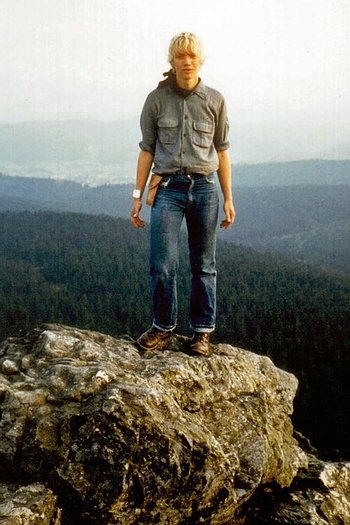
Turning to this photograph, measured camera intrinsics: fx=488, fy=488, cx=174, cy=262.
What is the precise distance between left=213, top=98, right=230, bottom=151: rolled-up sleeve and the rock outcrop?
340cm

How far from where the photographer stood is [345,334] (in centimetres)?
12269

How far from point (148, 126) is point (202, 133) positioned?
0.83m

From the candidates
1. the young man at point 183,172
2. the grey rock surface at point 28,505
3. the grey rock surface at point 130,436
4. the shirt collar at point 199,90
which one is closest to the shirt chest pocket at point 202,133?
the young man at point 183,172

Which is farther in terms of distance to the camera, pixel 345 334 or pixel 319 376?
pixel 345 334

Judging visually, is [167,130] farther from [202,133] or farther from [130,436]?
[130,436]

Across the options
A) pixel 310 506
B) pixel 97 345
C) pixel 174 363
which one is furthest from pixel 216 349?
pixel 310 506

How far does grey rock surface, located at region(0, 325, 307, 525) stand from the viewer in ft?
17.3

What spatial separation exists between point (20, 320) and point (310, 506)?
5423 inches

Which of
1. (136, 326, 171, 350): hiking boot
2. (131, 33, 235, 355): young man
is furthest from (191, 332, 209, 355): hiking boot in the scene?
(136, 326, 171, 350): hiking boot

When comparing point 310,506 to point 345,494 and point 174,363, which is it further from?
point 174,363

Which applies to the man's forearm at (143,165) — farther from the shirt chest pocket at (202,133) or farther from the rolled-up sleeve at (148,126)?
the shirt chest pocket at (202,133)

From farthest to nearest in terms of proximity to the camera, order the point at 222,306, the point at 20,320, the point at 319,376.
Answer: the point at 222,306 < the point at 20,320 < the point at 319,376

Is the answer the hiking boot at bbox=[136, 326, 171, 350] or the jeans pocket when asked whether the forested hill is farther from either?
the jeans pocket

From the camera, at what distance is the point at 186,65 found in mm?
6754
